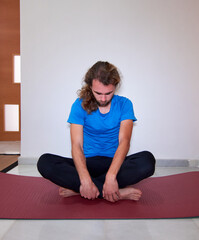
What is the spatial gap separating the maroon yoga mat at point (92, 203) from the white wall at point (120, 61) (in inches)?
37.2

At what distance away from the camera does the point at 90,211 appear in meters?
1.40

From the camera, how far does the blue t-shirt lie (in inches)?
68.8

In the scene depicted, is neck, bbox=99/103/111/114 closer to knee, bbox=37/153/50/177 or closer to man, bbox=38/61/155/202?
man, bbox=38/61/155/202

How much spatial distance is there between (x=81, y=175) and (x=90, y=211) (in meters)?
0.20

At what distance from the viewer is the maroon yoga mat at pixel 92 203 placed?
135cm

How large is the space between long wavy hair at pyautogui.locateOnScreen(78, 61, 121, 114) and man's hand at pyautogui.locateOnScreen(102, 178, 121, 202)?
0.51 meters

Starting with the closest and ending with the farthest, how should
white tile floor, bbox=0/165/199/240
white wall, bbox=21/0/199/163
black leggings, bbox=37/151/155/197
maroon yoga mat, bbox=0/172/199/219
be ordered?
white tile floor, bbox=0/165/199/240 < maroon yoga mat, bbox=0/172/199/219 < black leggings, bbox=37/151/155/197 < white wall, bbox=21/0/199/163

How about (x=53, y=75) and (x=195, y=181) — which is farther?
(x=53, y=75)

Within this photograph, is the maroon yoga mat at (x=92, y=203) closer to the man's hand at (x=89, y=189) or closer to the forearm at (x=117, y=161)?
the man's hand at (x=89, y=189)

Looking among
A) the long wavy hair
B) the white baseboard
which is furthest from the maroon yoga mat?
the white baseboard

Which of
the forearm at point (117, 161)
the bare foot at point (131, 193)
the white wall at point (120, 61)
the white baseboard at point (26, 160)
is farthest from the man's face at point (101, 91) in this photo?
the white baseboard at point (26, 160)
